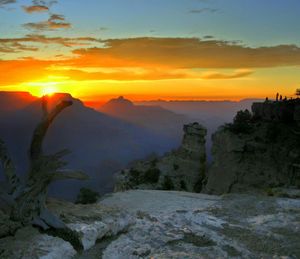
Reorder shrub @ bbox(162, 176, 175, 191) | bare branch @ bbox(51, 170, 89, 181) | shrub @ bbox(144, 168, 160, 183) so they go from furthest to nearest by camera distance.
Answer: shrub @ bbox(144, 168, 160, 183), shrub @ bbox(162, 176, 175, 191), bare branch @ bbox(51, 170, 89, 181)

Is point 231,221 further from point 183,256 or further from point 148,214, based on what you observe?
point 183,256

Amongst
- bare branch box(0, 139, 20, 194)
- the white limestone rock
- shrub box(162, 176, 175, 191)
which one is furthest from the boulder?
the white limestone rock

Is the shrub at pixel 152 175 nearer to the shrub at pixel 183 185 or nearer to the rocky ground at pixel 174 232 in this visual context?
the shrub at pixel 183 185

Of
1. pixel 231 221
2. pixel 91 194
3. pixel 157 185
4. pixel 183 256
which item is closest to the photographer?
pixel 183 256

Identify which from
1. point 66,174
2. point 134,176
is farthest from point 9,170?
point 134,176

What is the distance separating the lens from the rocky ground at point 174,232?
684 inches

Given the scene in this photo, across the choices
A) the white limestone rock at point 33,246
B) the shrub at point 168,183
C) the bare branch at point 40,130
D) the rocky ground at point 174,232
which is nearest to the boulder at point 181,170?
the shrub at point 168,183

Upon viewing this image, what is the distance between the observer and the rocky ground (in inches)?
684

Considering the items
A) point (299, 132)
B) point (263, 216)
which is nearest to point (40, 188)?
point (263, 216)

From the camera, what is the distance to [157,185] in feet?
253

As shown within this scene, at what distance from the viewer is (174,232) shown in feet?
67.8

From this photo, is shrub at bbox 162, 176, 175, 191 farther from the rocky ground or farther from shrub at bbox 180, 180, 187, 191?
the rocky ground

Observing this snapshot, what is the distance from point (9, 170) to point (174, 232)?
7.76 metres

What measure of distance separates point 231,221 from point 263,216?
2.16 meters
